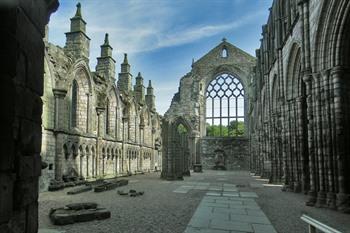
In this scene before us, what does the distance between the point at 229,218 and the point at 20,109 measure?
5.41m

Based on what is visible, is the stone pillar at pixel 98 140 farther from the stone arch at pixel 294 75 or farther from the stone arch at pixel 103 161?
the stone arch at pixel 294 75

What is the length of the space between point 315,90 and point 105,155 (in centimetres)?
1386

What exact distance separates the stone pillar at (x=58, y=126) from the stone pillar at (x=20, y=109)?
11027mm

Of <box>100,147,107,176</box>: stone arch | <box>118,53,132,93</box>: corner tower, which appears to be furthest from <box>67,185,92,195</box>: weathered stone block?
<box>118,53,132,93</box>: corner tower

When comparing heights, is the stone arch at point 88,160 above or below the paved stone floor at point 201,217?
above

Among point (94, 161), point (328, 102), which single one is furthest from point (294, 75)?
point (94, 161)

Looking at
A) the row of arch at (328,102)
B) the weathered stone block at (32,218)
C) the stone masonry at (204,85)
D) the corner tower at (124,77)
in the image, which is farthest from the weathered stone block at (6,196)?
the stone masonry at (204,85)

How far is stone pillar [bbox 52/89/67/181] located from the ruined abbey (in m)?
0.05

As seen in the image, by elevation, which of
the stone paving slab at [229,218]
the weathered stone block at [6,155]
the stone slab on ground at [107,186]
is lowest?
the stone slab on ground at [107,186]

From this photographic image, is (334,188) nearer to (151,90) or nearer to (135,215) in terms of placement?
(135,215)

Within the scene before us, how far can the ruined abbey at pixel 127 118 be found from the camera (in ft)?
7.97

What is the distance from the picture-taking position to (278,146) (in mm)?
16219

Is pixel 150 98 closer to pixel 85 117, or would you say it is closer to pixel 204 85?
pixel 204 85

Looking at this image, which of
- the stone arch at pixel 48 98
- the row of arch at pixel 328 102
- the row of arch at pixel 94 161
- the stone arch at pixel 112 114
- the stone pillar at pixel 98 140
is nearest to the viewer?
the row of arch at pixel 328 102
